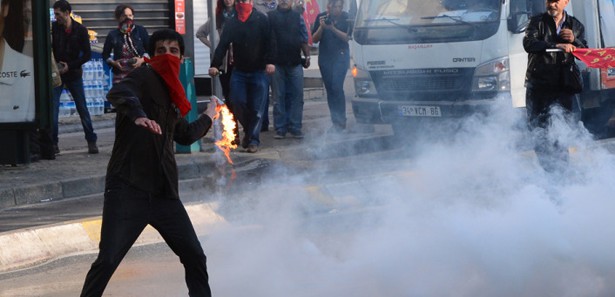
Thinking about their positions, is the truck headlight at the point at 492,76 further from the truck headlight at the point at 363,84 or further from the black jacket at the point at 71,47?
the black jacket at the point at 71,47

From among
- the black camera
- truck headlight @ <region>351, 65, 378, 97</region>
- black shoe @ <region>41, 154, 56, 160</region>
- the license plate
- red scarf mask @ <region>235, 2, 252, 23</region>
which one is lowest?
black shoe @ <region>41, 154, 56, 160</region>

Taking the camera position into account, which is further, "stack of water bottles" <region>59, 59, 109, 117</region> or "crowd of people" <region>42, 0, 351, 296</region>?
"stack of water bottles" <region>59, 59, 109, 117</region>

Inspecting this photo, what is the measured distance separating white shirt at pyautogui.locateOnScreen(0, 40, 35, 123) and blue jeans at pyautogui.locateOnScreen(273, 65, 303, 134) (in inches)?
125

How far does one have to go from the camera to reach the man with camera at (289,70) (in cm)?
1373

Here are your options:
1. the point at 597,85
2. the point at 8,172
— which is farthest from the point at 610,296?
the point at 597,85

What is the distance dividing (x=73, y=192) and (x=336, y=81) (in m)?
4.42

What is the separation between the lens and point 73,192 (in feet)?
36.3

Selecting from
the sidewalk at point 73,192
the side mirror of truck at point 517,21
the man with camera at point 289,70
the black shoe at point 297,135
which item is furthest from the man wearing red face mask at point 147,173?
the black shoe at point 297,135

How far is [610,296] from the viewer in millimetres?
6020

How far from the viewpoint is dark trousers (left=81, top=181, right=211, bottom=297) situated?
17.6 ft

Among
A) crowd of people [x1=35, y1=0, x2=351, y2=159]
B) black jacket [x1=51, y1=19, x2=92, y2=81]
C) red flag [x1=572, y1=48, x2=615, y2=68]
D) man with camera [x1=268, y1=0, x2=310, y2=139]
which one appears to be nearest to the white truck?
man with camera [x1=268, y1=0, x2=310, y2=139]

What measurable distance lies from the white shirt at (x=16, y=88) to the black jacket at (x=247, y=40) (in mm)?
1914

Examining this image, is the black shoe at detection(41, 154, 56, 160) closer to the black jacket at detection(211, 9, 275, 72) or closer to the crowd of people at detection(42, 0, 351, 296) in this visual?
the crowd of people at detection(42, 0, 351, 296)

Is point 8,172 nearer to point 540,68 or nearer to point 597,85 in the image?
point 540,68
